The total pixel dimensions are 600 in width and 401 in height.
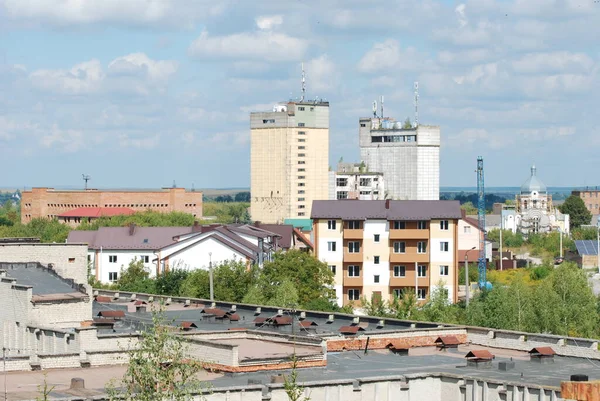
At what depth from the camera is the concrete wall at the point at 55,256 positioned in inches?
2221

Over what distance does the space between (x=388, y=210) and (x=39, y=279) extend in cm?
5323

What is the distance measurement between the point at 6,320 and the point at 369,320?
1342 centimetres

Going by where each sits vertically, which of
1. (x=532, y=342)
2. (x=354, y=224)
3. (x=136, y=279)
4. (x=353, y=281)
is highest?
(x=354, y=224)

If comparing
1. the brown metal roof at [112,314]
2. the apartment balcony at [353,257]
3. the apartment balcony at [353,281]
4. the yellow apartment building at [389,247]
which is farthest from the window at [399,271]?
the brown metal roof at [112,314]

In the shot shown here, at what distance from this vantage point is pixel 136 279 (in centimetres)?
10762

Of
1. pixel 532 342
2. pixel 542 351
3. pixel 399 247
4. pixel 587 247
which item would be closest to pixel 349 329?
pixel 532 342

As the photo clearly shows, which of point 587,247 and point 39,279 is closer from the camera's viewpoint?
point 39,279

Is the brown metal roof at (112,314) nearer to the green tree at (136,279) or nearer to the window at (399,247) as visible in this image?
the green tree at (136,279)

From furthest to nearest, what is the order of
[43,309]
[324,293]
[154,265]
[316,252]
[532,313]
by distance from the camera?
1. [154,265]
2. [316,252]
3. [324,293]
4. [532,313]
5. [43,309]

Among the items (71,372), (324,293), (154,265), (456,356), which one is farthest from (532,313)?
(154,265)

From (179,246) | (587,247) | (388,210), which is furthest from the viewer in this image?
(587,247)

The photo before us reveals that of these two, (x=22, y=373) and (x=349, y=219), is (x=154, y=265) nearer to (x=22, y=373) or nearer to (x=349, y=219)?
(x=349, y=219)

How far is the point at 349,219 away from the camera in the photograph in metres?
103

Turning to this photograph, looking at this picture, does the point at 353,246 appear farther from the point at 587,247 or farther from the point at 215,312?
the point at 587,247
